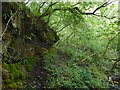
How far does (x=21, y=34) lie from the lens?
469 cm

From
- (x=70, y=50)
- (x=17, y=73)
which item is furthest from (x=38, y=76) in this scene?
(x=70, y=50)

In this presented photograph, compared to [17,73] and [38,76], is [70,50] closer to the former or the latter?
[38,76]

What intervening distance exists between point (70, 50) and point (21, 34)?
3094mm

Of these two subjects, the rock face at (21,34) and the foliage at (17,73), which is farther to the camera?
the rock face at (21,34)

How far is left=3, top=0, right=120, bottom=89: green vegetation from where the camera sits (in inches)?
199

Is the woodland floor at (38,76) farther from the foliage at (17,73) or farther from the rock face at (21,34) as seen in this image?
Answer: the rock face at (21,34)

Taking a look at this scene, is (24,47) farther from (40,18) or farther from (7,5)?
(40,18)

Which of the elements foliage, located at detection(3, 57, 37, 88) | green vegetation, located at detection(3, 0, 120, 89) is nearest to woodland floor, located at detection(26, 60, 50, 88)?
green vegetation, located at detection(3, 0, 120, 89)

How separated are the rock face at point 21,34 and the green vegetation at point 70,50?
28 mm

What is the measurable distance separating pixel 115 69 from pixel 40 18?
4347mm

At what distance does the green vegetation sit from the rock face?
0.03 meters

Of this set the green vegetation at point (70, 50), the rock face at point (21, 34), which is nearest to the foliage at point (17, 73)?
the green vegetation at point (70, 50)

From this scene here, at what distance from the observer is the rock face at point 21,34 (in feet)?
13.3

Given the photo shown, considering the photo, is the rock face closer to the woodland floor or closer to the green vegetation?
the green vegetation
